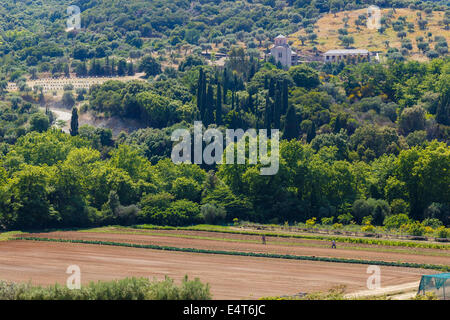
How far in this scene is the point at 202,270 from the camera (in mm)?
52875

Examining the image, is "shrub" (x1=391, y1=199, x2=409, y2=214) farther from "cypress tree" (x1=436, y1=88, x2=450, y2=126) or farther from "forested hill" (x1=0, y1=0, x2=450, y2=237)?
"cypress tree" (x1=436, y1=88, x2=450, y2=126)

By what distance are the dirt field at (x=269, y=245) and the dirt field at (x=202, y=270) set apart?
3.81m

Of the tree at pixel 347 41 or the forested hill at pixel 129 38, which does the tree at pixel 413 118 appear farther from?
the forested hill at pixel 129 38

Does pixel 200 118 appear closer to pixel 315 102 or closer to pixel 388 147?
pixel 315 102

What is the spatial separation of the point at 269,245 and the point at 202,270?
13.0m

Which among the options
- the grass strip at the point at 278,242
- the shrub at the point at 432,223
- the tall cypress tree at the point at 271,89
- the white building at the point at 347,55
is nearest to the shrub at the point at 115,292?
the grass strip at the point at 278,242

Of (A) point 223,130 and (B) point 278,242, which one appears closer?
(B) point 278,242

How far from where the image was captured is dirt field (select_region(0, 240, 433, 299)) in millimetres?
47719

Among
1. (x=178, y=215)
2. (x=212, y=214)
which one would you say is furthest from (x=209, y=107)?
(x=178, y=215)

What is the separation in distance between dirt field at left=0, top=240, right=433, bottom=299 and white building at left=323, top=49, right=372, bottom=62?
106m

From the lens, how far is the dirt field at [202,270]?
157 ft

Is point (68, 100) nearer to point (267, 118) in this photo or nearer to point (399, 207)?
point (267, 118)
